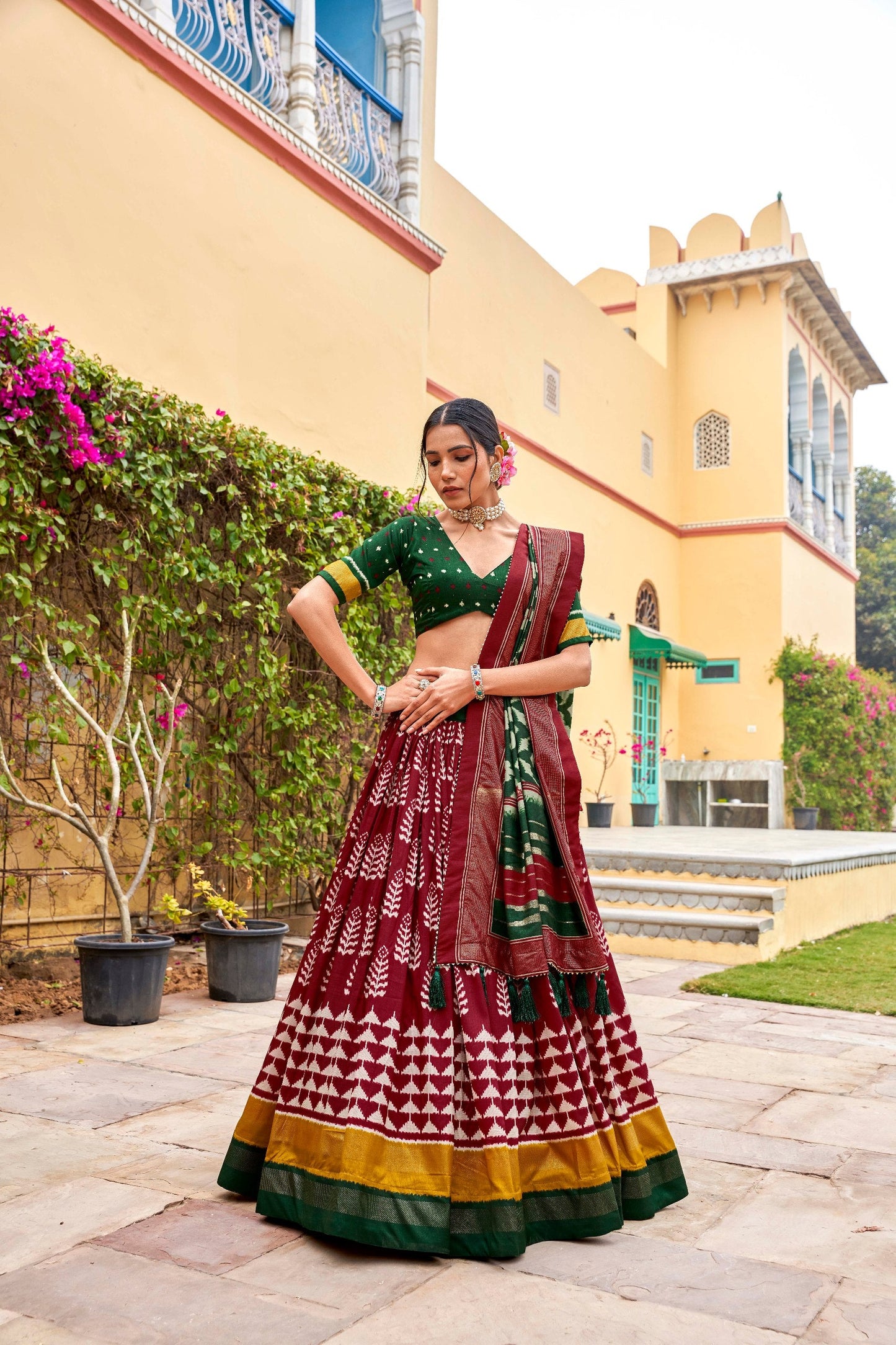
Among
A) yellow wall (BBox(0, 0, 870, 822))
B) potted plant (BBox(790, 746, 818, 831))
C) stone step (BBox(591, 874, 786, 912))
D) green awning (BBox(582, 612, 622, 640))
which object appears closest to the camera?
yellow wall (BBox(0, 0, 870, 822))

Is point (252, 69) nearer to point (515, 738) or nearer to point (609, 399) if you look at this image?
point (515, 738)

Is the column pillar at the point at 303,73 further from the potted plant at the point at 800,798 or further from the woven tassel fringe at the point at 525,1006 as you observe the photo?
the potted plant at the point at 800,798

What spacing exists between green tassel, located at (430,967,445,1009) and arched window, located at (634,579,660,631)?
12009 mm

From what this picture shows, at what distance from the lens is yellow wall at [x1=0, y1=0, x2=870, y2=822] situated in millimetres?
5199

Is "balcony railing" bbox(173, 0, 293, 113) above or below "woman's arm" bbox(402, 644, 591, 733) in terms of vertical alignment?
above

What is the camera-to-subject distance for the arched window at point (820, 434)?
17016 mm

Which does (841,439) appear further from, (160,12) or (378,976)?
(378,976)

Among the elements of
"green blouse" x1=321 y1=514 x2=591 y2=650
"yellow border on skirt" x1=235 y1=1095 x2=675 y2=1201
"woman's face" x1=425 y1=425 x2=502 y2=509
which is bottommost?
"yellow border on skirt" x1=235 y1=1095 x2=675 y2=1201

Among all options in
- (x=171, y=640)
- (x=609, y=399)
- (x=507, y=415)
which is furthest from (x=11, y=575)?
(x=609, y=399)

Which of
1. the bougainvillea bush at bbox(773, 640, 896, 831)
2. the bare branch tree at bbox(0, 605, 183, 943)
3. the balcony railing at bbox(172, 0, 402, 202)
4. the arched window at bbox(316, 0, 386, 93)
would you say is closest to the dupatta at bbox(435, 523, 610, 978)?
the bare branch tree at bbox(0, 605, 183, 943)

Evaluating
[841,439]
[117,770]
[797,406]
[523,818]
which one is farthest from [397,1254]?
[841,439]

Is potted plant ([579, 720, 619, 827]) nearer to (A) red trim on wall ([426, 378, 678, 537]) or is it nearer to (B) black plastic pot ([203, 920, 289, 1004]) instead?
(A) red trim on wall ([426, 378, 678, 537])

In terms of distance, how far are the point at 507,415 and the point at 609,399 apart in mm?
2642

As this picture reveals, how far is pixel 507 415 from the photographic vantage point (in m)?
11.1
